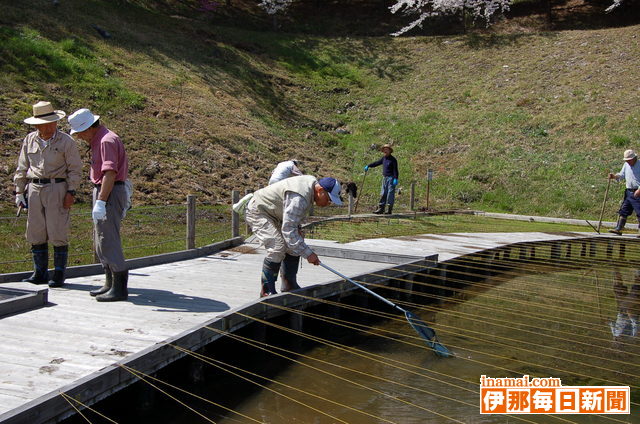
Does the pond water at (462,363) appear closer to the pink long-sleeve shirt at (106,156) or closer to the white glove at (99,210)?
the white glove at (99,210)

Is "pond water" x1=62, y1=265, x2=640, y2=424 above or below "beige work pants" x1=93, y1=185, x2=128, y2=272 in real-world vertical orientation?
below

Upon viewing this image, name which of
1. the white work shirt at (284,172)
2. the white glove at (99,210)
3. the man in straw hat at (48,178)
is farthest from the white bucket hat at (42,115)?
the white work shirt at (284,172)

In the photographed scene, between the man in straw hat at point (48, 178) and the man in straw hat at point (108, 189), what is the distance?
1.36 ft

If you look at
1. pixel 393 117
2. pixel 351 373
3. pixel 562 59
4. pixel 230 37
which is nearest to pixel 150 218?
pixel 351 373

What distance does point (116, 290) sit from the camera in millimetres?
6902

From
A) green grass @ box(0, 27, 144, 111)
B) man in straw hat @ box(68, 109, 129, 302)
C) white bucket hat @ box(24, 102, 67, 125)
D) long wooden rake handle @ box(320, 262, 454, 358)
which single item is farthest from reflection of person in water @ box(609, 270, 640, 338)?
green grass @ box(0, 27, 144, 111)

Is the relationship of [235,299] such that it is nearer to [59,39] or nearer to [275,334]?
[275,334]

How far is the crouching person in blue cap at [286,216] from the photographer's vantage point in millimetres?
6703

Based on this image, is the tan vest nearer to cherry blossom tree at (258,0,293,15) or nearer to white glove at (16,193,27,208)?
white glove at (16,193,27,208)

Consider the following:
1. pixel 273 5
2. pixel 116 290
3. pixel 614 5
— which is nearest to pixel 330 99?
pixel 273 5

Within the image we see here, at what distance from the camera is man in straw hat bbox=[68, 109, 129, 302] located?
664 centimetres

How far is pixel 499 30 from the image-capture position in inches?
1603

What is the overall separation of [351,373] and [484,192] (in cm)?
1958

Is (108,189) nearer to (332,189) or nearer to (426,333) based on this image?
(332,189)
